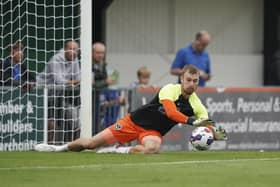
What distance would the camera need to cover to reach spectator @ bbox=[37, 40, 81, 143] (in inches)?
670

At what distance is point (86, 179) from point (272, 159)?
371 centimetres

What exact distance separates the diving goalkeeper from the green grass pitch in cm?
50

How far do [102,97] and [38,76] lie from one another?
1328 mm

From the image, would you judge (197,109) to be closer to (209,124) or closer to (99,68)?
(209,124)

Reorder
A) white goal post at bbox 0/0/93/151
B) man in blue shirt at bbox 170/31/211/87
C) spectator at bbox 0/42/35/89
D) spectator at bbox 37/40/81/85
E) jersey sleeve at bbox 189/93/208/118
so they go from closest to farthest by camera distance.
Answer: jersey sleeve at bbox 189/93/208/118 < white goal post at bbox 0/0/93/151 < spectator at bbox 0/42/35/89 < spectator at bbox 37/40/81/85 < man in blue shirt at bbox 170/31/211/87

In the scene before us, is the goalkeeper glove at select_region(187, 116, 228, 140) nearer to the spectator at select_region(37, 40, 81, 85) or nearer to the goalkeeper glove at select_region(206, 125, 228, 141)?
the goalkeeper glove at select_region(206, 125, 228, 141)

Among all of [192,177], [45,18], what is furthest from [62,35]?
[192,177]

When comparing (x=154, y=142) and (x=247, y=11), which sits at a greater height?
(x=247, y=11)

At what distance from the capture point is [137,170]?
1136cm

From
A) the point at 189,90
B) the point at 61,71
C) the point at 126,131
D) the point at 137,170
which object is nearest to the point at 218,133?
the point at 189,90

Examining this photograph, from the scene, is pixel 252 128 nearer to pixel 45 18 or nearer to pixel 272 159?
pixel 45 18

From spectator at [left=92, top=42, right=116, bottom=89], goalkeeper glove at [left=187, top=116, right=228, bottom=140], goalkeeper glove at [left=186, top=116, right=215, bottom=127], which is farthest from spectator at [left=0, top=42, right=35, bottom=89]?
goalkeeper glove at [left=186, top=116, right=215, bottom=127]

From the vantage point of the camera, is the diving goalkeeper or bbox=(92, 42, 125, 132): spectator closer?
the diving goalkeeper

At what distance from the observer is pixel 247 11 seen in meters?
23.9
